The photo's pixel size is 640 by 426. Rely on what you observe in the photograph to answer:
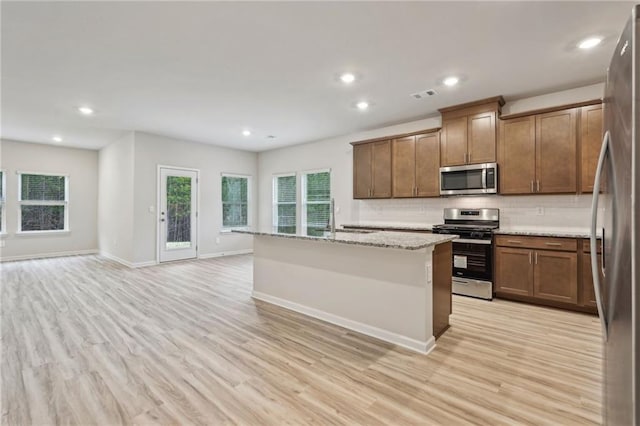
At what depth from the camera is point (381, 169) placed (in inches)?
209

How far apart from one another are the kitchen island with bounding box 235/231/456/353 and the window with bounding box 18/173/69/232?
6.80 m

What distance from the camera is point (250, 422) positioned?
171 centimetres

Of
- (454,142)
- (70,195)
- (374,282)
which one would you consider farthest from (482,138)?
(70,195)

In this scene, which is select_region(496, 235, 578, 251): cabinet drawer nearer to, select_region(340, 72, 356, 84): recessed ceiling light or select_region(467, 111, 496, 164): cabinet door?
select_region(467, 111, 496, 164): cabinet door

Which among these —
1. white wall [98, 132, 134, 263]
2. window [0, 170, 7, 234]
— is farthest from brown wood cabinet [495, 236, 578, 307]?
window [0, 170, 7, 234]

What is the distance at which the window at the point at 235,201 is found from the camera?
7.64 metres

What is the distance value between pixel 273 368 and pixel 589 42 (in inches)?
155

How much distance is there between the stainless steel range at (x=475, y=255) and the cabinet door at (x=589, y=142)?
1051 millimetres

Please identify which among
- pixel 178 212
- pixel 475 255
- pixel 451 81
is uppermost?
pixel 451 81

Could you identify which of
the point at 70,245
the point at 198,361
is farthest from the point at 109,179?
the point at 198,361

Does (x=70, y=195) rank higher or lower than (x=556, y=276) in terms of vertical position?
higher

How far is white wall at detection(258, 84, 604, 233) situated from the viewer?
386cm

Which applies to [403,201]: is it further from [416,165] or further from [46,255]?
[46,255]

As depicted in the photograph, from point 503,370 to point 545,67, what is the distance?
310 centimetres
